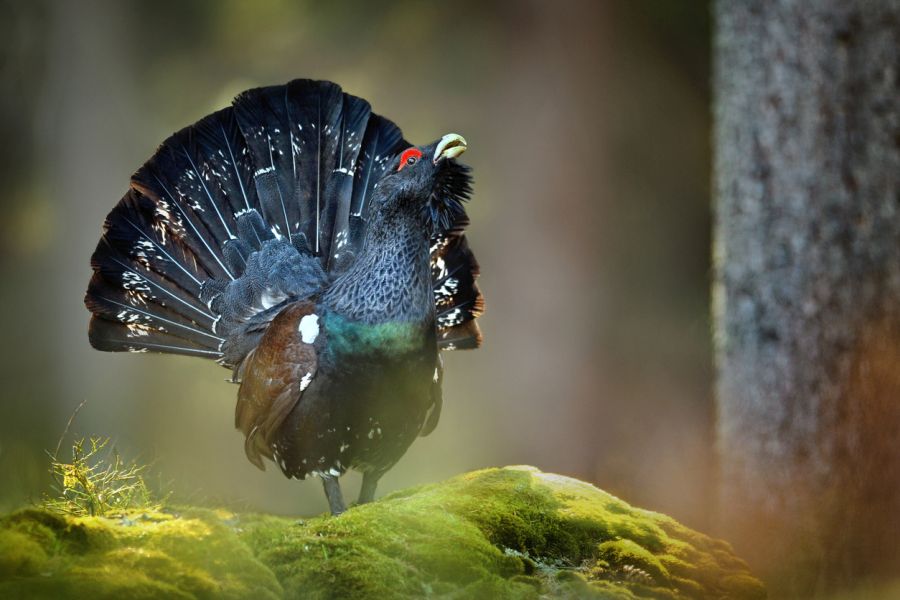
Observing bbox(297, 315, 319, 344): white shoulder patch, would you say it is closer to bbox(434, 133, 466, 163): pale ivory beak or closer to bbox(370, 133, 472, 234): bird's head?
bbox(370, 133, 472, 234): bird's head

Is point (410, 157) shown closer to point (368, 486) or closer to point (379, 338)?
point (379, 338)

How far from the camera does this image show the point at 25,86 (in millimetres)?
4523

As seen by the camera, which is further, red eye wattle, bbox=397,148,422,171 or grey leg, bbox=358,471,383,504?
grey leg, bbox=358,471,383,504

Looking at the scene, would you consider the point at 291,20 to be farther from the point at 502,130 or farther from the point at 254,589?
the point at 254,589

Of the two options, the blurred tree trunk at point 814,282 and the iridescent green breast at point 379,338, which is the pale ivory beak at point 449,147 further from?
the blurred tree trunk at point 814,282

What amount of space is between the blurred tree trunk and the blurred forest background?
1771mm

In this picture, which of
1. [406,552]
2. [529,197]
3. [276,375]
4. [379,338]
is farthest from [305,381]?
[529,197]

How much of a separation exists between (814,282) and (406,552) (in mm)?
2428

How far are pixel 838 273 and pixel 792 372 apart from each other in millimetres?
498

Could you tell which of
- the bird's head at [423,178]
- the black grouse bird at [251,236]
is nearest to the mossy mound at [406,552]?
the black grouse bird at [251,236]

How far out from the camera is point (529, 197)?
611cm

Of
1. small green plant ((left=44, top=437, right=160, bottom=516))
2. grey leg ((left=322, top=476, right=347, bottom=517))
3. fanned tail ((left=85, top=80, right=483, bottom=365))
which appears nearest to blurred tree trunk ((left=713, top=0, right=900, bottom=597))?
fanned tail ((left=85, top=80, right=483, bottom=365))

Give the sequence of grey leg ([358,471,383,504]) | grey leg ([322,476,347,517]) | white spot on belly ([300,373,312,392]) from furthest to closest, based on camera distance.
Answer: grey leg ([358,471,383,504])
grey leg ([322,476,347,517])
white spot on belly ([300,373,312,392])

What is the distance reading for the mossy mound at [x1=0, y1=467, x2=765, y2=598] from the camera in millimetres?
1986
